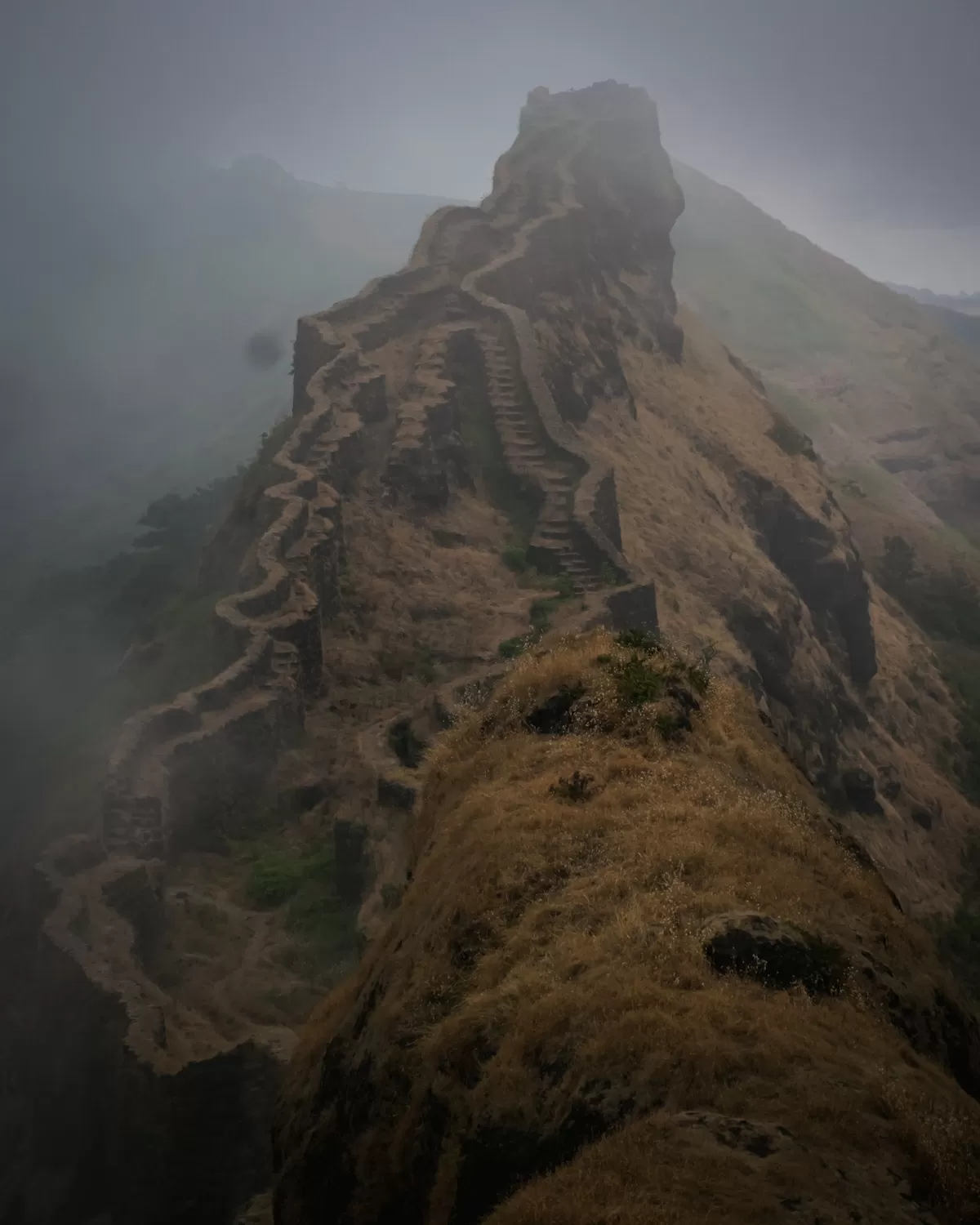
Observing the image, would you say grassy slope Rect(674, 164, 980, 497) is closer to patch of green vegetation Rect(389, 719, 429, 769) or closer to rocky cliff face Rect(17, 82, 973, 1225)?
rocky cliff face Rect(17, 82, 973, 1225)

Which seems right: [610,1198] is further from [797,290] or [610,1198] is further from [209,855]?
[797,290]

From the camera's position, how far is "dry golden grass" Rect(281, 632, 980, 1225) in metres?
5.49

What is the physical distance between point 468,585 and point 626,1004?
821 inches

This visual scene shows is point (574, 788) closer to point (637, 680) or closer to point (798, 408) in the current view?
point (637, 680)

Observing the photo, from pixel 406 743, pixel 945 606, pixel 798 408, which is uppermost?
pixel 798 408

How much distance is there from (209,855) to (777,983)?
13.8 metres

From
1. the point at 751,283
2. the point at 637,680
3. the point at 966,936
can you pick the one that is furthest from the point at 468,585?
the point at 751,283

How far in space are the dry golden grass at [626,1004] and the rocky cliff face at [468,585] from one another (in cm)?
60

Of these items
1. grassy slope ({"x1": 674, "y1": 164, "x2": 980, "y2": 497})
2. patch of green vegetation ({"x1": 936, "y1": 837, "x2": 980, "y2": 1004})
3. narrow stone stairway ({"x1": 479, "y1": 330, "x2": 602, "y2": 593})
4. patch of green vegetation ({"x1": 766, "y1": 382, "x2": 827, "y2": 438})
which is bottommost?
patch of green vegetation ({"x1": 936, "y1": 837, "x2": 980, "y2": 1004})

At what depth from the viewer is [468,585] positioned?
27.2 metres

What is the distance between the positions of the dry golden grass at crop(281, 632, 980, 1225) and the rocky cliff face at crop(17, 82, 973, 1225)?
60cm

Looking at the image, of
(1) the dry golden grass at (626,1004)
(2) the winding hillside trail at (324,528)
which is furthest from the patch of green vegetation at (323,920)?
(1) the dry golden grass at (626,1004)

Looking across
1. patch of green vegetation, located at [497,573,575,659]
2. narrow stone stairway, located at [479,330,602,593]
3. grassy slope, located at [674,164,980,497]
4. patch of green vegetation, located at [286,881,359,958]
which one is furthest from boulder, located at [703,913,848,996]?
grassy slope, located at [674,164,980,497]

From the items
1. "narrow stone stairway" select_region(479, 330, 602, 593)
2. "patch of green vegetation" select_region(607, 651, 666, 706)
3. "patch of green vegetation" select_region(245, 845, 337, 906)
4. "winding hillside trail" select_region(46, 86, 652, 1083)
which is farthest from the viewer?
"narrow stone stairway" select_region(479, 330, 602, 593)
